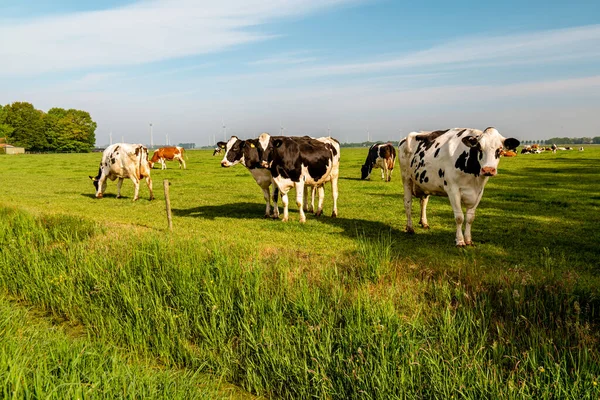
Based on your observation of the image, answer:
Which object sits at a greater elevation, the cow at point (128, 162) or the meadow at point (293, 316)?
the cow at point (128, 162)

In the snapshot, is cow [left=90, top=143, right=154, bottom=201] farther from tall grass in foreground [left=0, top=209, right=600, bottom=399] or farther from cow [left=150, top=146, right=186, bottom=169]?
cow [left=150, top=146, right=186, bottom=169]

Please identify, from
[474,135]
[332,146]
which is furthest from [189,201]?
[474,135]

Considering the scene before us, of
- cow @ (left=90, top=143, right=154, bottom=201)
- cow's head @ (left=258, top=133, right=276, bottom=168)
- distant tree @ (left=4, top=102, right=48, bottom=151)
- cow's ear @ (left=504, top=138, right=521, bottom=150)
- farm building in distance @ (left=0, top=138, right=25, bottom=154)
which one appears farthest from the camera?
distant tree @ (left=4, top=102, right=48, bottom=151)

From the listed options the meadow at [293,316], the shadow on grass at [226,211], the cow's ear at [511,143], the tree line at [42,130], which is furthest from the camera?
the tree line at [42,130]

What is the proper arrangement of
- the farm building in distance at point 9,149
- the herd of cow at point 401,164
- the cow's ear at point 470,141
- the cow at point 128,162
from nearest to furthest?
the cow's ear at point 470,141, the herd of cow at point 401,164, the cow at point 128,162, the farm building in distance at point 9,149

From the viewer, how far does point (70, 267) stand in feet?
25.9

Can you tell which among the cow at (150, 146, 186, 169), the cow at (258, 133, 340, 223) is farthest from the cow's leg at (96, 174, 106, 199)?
the cow at (150, 146, 186, 169)

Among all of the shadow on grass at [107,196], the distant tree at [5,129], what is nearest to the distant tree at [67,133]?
the distant tree at [5,129]

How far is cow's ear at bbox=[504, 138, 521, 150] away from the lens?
8532mm

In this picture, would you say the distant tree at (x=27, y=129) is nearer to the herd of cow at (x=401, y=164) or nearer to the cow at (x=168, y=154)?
the cow at (x=168, y=154)

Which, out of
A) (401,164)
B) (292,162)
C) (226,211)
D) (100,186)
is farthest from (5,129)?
(401,164)

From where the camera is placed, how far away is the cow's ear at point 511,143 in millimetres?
8532

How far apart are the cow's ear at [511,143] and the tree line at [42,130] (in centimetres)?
11808

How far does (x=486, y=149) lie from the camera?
8.66 m
